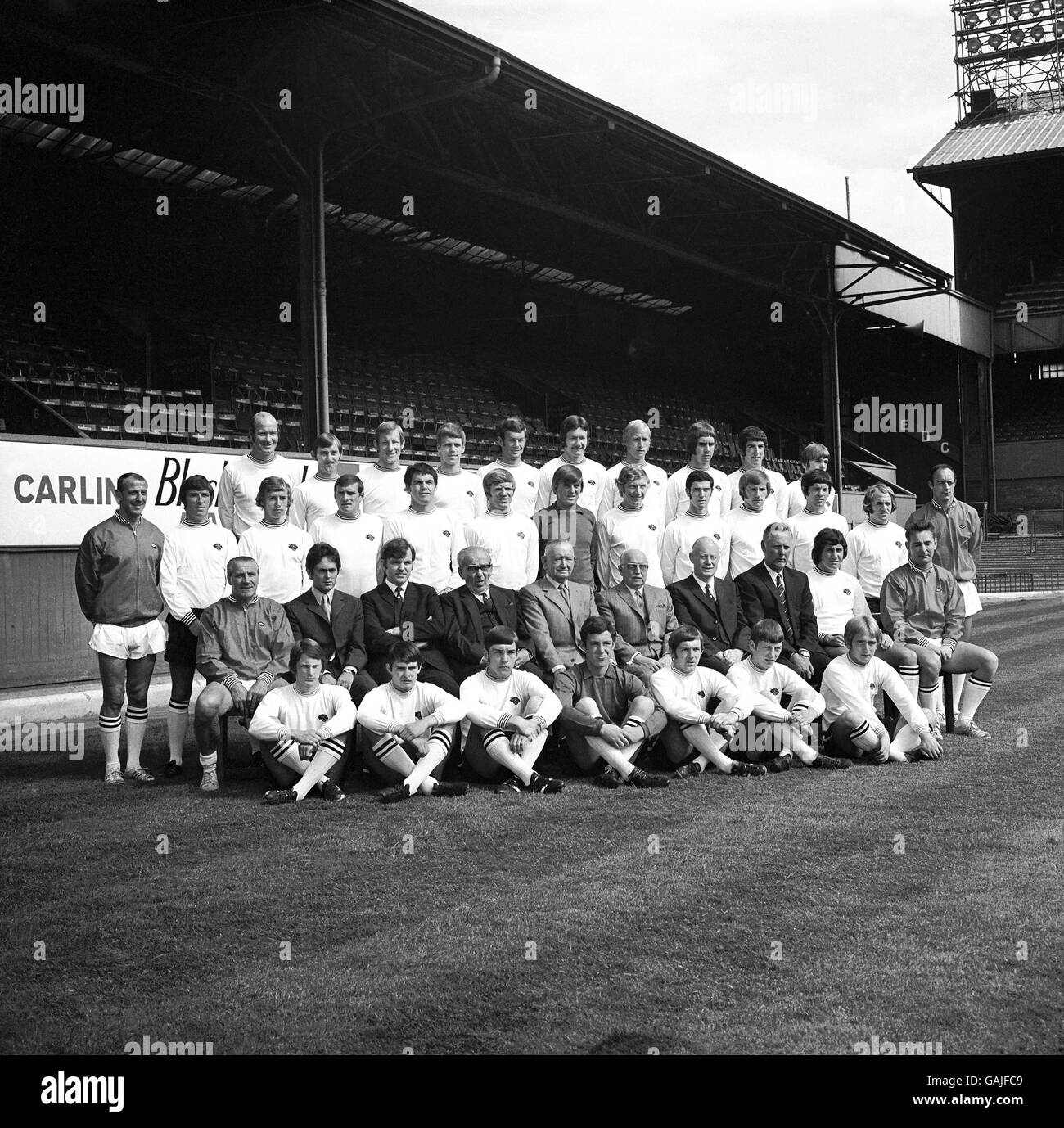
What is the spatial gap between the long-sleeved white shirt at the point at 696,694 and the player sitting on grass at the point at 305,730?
184cm

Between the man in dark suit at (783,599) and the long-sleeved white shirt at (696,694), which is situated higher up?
the man in dark suit at (783,599)

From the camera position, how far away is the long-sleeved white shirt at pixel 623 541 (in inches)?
320

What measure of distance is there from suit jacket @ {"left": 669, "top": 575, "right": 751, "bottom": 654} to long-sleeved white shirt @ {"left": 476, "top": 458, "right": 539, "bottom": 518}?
4.59ft

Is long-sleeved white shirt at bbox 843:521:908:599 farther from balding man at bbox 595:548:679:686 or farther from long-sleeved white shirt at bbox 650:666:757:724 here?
long-sleeved white shirt at bbox 650:666:757:724

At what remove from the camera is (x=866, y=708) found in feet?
24.6

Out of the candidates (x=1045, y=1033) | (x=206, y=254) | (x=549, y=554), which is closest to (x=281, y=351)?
(x=206, y=254)

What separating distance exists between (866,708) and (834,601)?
94cm

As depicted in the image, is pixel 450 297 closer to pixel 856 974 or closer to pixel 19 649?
pixel 19 649

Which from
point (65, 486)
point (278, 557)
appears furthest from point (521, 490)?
point (65, 486)

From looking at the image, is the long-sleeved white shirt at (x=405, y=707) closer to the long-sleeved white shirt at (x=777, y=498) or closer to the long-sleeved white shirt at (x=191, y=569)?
the long-sleeved white shirt at (x=191, y=569)

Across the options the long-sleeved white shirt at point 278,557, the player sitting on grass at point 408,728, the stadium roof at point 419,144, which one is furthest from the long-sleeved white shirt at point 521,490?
the stadium roof at point 419,144

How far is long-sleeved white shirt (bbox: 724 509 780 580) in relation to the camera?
8.44m
